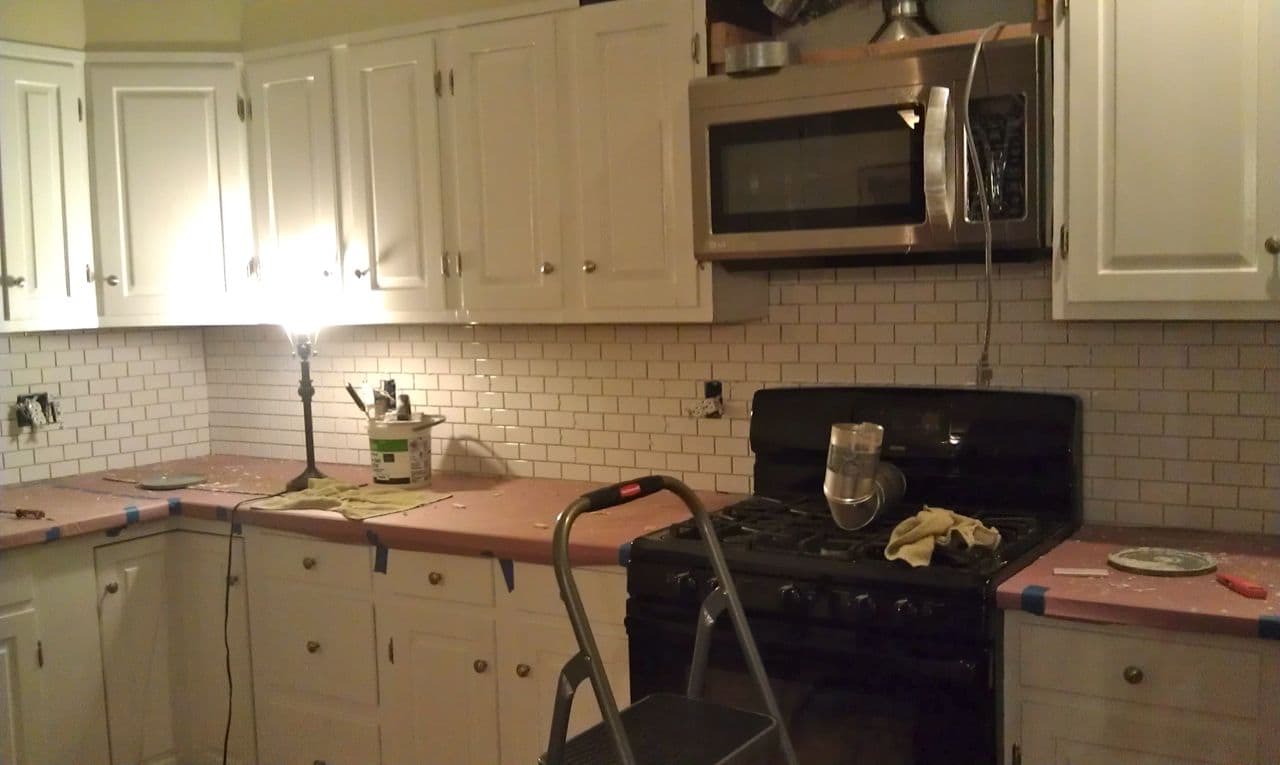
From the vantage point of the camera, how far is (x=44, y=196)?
145 inches

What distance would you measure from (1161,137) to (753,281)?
1.11 m

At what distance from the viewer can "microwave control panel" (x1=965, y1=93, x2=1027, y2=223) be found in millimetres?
2564

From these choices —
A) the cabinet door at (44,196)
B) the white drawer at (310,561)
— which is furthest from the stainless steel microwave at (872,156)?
the cabinet door at (44,196)

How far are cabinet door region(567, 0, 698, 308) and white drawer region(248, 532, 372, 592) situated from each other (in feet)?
3.05

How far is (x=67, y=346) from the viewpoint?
400cm

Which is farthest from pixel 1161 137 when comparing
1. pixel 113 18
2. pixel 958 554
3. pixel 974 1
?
pixel 113 18

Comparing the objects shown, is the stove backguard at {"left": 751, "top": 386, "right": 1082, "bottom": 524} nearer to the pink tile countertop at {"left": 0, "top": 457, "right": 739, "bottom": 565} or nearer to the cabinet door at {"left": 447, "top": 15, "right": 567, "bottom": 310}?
the pink tile countertop at {"left": 0, "top": 457, "right": 739, "bottom": 565}

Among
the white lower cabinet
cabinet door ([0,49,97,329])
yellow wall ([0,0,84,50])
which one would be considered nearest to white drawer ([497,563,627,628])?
the white lower cabinet

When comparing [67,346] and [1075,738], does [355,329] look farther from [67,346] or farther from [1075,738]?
[1075,738]

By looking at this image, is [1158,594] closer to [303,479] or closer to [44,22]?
[303,479]

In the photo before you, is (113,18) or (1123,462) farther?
(113,18)

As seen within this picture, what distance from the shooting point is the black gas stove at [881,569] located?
90.0 inches

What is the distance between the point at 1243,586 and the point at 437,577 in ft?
5.99

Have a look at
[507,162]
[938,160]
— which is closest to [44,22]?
[507,162]
